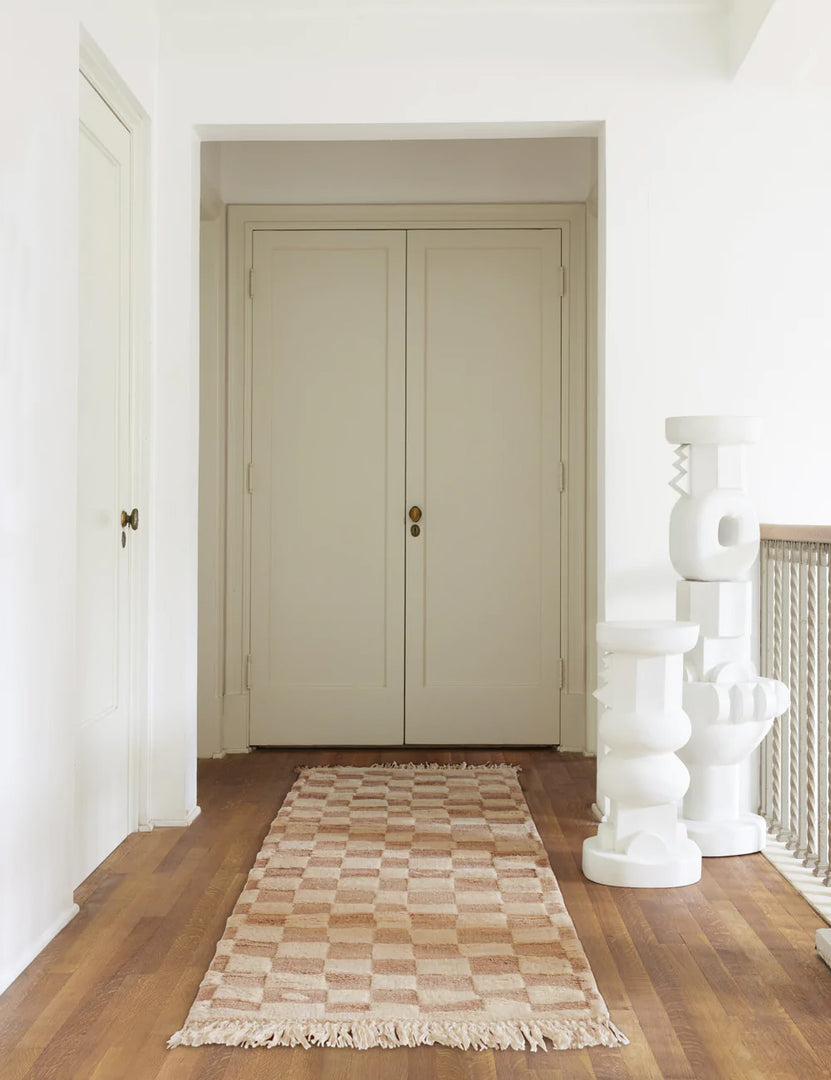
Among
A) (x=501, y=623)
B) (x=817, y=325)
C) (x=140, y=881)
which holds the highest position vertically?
(x=817, y=325)

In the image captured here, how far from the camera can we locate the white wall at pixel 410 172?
455cm

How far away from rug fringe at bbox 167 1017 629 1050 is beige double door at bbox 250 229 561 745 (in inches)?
104

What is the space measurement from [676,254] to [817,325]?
0.50 m

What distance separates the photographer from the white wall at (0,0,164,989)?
2203 mm

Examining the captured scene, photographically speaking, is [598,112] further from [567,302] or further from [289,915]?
[289,915]

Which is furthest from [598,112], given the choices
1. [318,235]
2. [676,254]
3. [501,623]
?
[501,623]

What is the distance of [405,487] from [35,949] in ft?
8.81

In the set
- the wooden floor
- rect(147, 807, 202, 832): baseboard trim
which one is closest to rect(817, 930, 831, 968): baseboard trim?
the wooden floor

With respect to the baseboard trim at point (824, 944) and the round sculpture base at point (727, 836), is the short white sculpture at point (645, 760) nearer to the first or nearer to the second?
the round sculpture base at point (727, 836)

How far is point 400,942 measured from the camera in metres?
2.39

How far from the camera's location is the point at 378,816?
3.47 m

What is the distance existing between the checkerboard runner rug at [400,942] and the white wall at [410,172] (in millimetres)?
2568

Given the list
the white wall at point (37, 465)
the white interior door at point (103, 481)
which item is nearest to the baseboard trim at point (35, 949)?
the white wall at point (37, 465)

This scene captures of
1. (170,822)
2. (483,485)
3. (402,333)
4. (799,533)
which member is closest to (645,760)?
(799,533)
